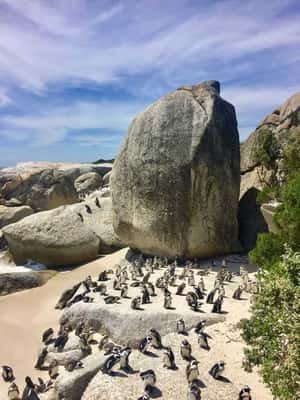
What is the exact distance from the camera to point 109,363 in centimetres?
1066

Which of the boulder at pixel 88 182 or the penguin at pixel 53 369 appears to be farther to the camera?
the boulder at pixel 88 182

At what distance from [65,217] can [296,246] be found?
18.0m

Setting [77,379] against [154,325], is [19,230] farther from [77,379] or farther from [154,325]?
[77,379]

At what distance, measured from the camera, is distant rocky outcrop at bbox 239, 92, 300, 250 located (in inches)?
911

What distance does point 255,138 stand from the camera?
2794cm

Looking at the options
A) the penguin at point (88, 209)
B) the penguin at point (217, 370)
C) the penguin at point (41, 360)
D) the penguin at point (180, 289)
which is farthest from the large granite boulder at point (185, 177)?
the penguin at point (217, 370)

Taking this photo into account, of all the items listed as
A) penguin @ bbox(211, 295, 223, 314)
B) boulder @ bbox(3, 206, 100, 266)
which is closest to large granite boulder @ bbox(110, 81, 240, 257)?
boulder @ bbox(3, 206, 100, 266)

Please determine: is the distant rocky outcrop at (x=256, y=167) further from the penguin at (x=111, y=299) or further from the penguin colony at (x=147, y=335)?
the penguin at (x=111, y=299)

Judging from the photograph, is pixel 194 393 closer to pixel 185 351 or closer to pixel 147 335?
pixel 185 351

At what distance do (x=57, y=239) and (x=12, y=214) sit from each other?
11410 millimetres

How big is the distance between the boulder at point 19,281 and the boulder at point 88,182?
26919mm

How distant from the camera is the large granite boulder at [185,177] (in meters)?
20.6

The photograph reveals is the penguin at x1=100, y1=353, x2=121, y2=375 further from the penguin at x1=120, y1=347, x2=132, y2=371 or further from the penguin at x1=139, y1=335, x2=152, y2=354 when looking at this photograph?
the penguin at x1=139, y1=335, x2=152, y2=354

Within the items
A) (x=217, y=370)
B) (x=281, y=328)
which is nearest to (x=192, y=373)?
(x=217, y=370)
